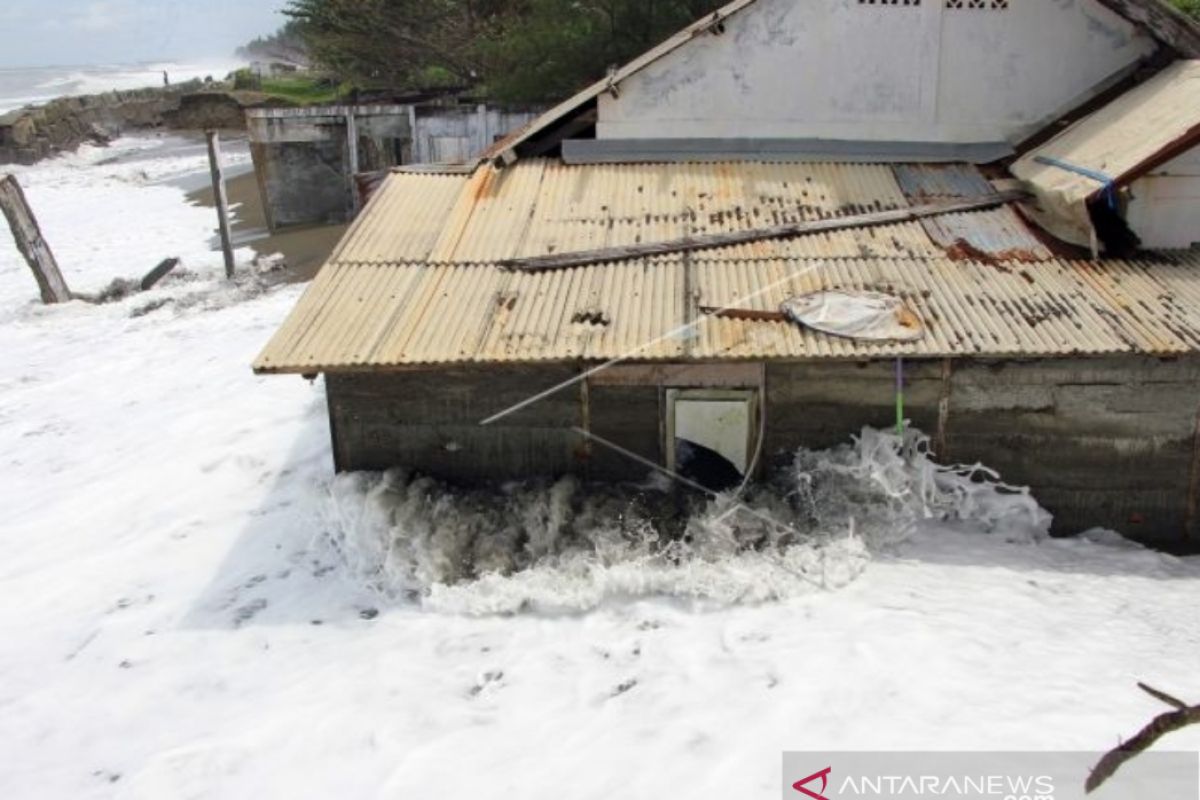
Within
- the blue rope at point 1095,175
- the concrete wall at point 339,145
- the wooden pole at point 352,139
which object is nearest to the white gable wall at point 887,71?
the blue rope at point 1095,175

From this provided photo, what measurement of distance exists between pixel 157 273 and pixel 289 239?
10.9 ft

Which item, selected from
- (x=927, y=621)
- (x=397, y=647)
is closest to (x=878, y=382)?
(x=927, y=621)

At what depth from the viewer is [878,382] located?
739 cm

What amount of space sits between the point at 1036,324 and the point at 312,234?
17.6 meters

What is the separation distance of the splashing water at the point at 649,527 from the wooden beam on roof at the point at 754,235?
2086 mm

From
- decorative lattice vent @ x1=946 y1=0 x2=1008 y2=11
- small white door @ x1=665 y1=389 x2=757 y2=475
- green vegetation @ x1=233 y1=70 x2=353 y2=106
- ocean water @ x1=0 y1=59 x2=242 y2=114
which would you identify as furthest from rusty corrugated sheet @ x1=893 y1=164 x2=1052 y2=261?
ocean water @ x1=0 y1=59 x2=242 y2=114

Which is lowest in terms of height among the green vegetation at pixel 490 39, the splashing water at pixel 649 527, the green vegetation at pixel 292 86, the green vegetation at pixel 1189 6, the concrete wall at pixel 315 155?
the splashing water at pixel 649 527

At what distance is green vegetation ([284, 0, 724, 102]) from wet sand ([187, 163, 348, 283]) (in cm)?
526

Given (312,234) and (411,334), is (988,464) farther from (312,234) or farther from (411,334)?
(312,234)

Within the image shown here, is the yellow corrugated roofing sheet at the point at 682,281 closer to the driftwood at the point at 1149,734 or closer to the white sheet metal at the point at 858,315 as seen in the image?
the white sheet metal at the point at 858,315

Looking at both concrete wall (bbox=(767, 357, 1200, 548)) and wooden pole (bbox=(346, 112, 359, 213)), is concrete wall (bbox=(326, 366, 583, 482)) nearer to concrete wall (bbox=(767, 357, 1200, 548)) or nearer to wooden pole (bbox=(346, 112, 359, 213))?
concrete wall (bbox=(767, 357, 1200, 548))

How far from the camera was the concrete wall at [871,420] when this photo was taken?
7203 millimetres

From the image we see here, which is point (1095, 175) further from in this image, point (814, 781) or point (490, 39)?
point (490, 39)

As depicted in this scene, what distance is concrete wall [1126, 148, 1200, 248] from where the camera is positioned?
7.99 metres
